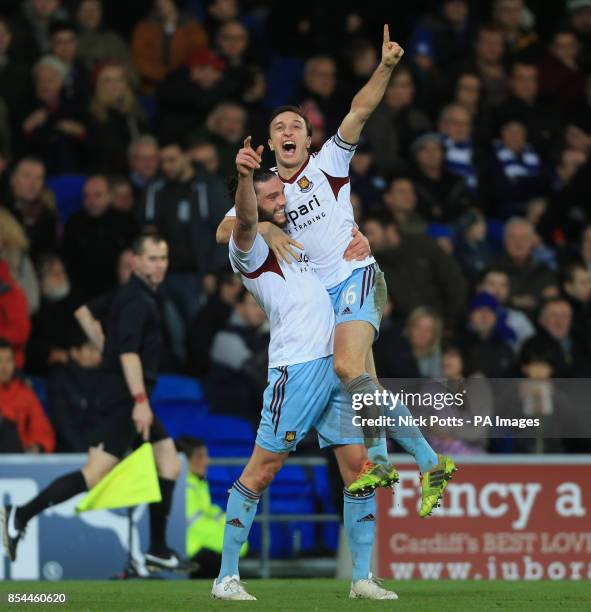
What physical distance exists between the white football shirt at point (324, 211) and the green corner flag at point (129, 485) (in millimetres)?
2810

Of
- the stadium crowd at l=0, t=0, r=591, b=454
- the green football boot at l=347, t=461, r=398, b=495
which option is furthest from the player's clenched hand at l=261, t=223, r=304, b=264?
the stadium crowd at l=0, t=0, r=591, b=454

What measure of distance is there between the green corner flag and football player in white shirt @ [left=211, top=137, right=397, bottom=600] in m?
2.52

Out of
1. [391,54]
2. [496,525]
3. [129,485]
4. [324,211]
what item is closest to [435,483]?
[324,211]

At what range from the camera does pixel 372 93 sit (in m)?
9.15

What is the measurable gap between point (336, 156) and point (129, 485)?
11.2 ft

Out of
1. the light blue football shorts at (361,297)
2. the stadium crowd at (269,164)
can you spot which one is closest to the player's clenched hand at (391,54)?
the light blue football shorts at (361,297)

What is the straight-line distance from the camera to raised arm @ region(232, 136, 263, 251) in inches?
331

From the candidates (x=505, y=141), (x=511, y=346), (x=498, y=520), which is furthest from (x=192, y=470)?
(x=505, y=141)

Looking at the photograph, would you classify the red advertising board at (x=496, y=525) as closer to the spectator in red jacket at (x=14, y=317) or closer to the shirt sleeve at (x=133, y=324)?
the shirt sleeve at (x=133, y=324)

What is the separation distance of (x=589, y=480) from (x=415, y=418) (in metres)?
3.91

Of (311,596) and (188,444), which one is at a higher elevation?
(188,444)

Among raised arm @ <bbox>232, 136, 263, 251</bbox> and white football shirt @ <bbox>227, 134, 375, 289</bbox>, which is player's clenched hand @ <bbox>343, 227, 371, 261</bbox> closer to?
white football shirt @ <bbox>227, 134, 375, 289</bbox>

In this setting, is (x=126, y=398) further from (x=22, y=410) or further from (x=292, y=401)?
(x=292, y=401)

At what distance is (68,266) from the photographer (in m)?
15.0
